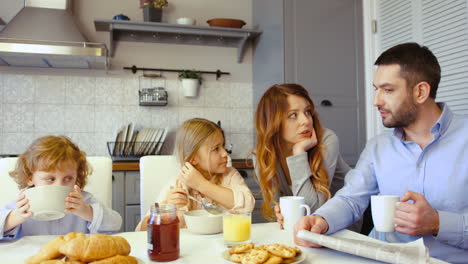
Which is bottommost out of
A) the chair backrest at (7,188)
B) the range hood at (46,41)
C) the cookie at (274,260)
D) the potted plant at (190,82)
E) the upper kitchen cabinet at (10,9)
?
the cookie at (274,260)

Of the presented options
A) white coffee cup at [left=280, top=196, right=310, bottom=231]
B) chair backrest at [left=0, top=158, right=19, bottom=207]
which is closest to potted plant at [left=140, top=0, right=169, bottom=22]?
chair backrest at [left=0, top=158, right=19, bottom=207]

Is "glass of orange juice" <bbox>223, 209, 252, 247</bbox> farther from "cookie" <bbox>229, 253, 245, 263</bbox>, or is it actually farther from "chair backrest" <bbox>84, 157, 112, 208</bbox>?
"chair backrest" <bbox>84, 157, 112, 208</bbox>

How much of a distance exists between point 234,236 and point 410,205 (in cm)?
41

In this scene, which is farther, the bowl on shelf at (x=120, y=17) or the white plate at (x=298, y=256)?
the bowl on shelf at (x=120, y=17)

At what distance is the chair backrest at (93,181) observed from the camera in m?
1.33

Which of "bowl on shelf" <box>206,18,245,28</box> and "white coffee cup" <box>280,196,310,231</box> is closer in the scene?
"white coffee cup" <box>280,196,310,231</box>

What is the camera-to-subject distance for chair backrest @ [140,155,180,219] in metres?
1.54

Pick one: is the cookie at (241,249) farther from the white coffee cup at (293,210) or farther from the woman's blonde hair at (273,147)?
the woman's blonde hair at (273,147)

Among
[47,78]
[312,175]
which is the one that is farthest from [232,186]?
[47,78]

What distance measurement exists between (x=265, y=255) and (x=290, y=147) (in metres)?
0.94

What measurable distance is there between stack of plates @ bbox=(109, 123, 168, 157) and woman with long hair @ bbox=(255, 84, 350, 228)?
135 centimetres

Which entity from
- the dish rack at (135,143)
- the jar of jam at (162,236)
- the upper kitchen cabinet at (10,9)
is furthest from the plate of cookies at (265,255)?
the upper kitchen cabinet at (10,9)

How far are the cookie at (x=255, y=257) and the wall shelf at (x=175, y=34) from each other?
242cm

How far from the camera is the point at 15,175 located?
4.27 ft
